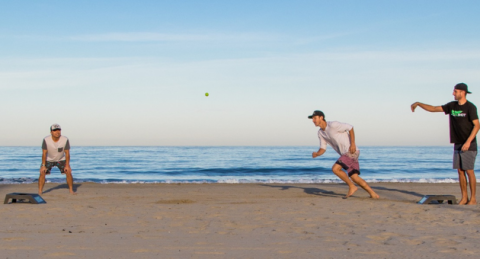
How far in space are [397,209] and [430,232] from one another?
1.74 metres

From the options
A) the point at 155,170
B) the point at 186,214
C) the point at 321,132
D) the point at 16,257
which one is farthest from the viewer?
the point at 155,170

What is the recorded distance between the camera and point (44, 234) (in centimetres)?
486

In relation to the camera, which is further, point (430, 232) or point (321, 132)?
point (321, 132)

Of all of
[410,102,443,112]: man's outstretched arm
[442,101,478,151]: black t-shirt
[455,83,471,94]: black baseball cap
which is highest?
[455,83,471,94]: black baseball cap

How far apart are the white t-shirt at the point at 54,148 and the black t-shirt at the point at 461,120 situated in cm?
681

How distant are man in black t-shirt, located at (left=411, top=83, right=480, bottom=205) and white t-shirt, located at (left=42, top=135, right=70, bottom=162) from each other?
635 cm

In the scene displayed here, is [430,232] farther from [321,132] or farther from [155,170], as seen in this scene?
[155,170]

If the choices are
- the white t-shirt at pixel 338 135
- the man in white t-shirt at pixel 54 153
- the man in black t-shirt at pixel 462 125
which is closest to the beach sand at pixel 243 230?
the man in black t-shirt at pixel 462 125

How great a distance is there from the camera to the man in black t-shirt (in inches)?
264

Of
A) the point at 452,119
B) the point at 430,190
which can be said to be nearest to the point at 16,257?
the point at 452,119

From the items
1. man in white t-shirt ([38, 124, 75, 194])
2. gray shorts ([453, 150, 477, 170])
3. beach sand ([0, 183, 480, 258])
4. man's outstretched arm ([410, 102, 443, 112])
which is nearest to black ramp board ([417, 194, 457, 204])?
beach sand ([0, 183, 480, 258])

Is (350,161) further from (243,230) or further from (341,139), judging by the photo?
(243,230)

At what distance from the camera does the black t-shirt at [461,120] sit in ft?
22.0

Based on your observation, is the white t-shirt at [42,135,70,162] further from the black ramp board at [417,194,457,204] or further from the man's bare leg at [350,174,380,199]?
the black ramp board at [417,194,457,204]
